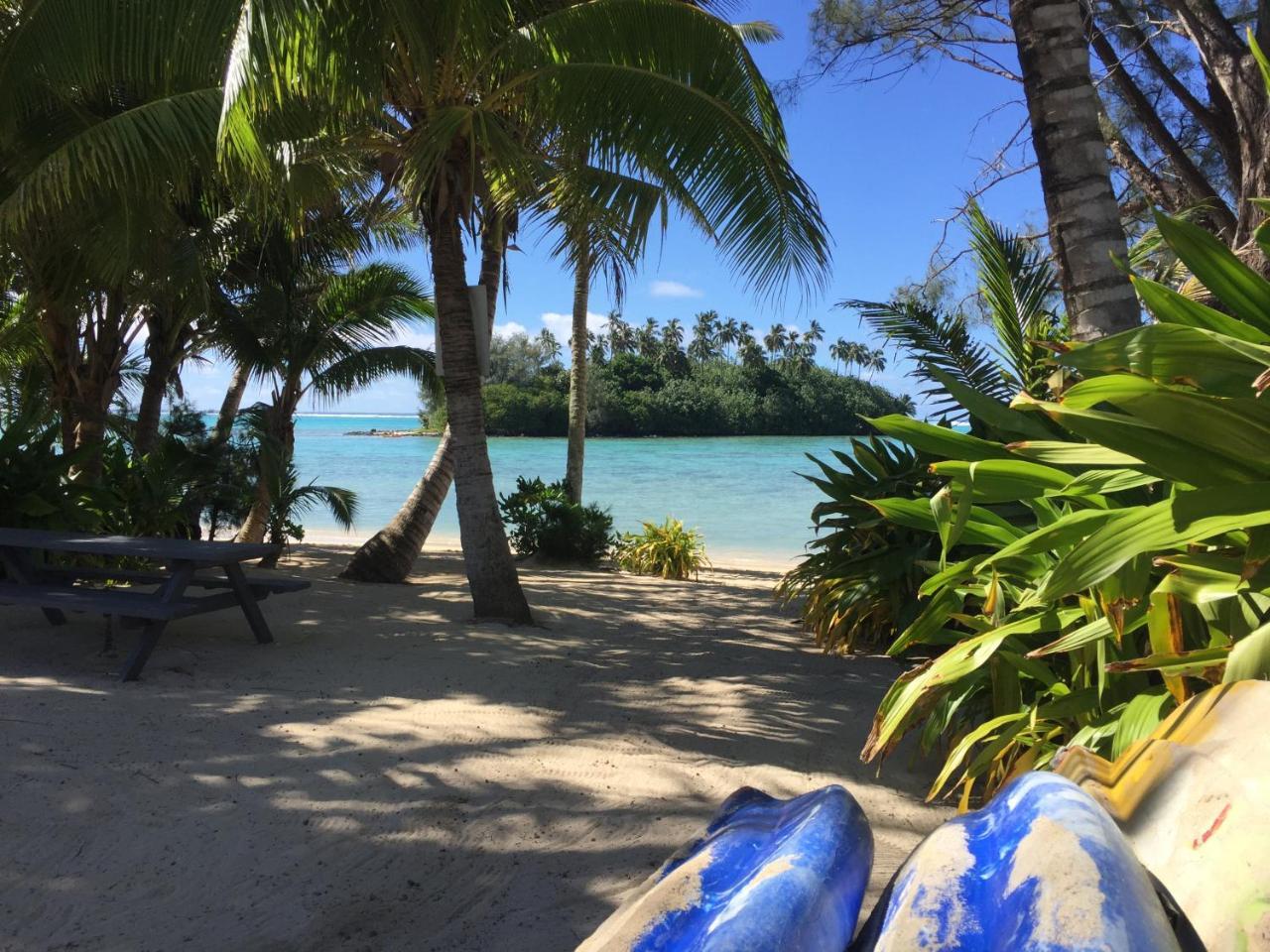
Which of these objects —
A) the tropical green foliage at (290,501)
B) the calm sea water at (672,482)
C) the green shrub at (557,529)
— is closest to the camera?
the tropical green foliage at (290,501)

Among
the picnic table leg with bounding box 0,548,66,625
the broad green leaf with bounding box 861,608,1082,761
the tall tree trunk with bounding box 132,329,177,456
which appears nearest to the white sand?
the picnic table leg with bounding box 0,548,66,625

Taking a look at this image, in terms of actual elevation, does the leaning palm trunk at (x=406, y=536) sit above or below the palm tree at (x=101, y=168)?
below

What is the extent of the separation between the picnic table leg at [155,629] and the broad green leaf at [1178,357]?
4.46 metres

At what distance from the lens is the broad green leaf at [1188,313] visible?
1.84 m

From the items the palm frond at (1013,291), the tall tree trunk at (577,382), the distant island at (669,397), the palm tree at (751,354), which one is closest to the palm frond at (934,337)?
the palm frond at (1013,291)

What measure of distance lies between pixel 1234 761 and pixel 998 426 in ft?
3.68

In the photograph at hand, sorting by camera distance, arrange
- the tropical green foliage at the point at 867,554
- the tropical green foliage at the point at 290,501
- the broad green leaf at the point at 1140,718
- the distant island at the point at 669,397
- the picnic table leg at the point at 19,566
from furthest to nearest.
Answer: the distant island at the point at 669,397
the tropical green foliage at the point at 290,501
the picnic table leg at the point at 19,566
the tropical green foliage at the point at 867,554
the broad green leaf at the point at 1140,718

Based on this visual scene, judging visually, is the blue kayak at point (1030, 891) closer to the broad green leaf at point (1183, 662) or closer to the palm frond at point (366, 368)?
the broad green leaf at point (1183, 662)

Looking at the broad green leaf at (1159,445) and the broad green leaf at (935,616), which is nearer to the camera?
the broad green leaf at (1159,445)

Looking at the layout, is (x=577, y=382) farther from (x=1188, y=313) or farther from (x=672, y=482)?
(x=672, y=482)

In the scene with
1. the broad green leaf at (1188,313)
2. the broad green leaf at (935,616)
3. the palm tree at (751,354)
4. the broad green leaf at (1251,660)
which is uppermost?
the palm tree at (751,354)

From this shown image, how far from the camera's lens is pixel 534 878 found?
106 inches

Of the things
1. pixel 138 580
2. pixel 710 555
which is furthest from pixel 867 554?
pixel 710 555

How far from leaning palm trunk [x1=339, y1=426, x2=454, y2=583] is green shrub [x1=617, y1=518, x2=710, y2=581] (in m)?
4.04
